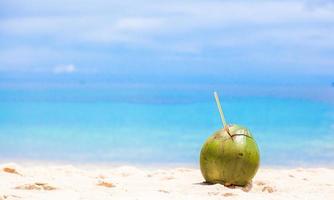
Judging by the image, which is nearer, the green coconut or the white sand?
the white sand

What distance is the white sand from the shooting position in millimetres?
6348

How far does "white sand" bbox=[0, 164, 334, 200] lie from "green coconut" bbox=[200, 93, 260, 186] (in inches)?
4.6

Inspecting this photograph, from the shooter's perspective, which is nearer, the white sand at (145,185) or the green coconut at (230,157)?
the white sand at (145,185)

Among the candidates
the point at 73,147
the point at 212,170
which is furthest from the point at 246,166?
the point at 73,147

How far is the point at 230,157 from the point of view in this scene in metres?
6.97

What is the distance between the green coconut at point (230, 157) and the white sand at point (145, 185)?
12cm

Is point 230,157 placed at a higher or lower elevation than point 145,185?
higher

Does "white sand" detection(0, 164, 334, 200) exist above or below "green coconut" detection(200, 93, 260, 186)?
below

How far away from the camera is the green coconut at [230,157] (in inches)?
275

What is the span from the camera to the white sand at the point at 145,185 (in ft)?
20.8

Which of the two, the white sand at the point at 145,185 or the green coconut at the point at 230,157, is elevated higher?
the green coconut at the point at 230,157

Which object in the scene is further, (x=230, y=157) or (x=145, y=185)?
(x=145, y=185)

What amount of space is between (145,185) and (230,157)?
96 cm

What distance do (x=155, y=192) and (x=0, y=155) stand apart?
889 cm
